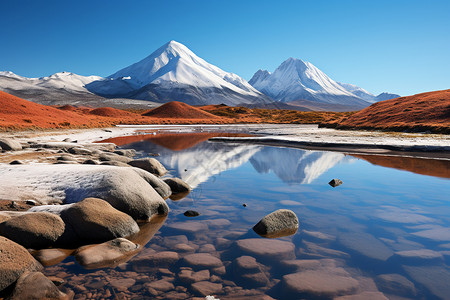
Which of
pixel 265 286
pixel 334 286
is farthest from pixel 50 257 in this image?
pixel 334 286

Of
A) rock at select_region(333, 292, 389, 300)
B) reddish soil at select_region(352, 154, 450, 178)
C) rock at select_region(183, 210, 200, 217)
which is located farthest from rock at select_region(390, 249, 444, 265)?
reddish soil at select_region(352, 154, 450, 178)

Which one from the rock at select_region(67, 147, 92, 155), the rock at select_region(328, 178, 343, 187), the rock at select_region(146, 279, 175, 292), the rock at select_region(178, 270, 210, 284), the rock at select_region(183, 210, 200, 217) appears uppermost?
the rock at select_region(67, 147, 92, 155)

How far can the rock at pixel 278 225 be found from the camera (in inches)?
258

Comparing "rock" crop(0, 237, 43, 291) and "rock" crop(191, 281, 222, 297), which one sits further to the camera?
"rock" crop(191, 281, 222, 297)

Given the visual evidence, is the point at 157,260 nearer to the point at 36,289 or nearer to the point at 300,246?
the point at 36,289

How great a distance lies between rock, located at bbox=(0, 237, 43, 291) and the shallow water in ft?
1.50

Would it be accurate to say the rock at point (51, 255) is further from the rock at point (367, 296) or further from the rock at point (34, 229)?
the rock at point (367, 296)

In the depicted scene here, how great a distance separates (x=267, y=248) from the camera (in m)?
5.82

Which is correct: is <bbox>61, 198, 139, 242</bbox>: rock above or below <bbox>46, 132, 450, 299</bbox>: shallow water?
above

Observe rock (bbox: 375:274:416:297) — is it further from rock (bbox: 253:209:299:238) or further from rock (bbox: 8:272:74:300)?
rock (bbox: 8:272:74:300)

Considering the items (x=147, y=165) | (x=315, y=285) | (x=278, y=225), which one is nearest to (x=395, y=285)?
(x=315, y=285)

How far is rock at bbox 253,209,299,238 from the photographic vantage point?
6.56 meters

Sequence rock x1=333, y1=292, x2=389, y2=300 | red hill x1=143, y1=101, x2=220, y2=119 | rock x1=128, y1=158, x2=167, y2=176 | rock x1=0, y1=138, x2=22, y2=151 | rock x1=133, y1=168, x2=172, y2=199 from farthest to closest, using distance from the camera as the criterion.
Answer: red hill x1=143, y1=101, x2=220, y2=119
rock x1=0, y1=138, x2=22, y2=151
rock x1=128, y1=158, x2=167, y2=176
rock x1=133, y1=168, x2=172, y2=199
rock x1=333, y1=292, x2=389, y2=300

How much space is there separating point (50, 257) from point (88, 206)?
112cm
